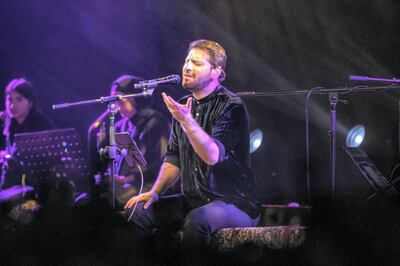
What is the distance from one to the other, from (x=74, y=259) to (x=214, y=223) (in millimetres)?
805

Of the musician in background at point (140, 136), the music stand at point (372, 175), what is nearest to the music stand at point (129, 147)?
the musician in background at point (140, 136)

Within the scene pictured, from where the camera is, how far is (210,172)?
11.4 ft

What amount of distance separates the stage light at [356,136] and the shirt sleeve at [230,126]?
1985 mm

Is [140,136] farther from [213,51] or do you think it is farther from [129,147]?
[213,51]

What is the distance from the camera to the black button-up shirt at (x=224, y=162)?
344cm

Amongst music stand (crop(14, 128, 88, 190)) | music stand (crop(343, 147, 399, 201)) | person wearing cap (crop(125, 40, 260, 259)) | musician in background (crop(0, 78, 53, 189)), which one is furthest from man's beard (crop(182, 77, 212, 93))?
musician in background (crop(0, 78, 53, 189))

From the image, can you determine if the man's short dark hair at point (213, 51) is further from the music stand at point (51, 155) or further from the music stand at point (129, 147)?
the music stand at point (51, 155)

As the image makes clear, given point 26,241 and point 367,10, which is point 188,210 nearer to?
point 26,241

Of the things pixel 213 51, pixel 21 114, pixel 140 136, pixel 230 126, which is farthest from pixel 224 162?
pixel 21 114

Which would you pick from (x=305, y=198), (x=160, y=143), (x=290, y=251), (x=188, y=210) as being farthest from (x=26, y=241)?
(x=305, y=198)

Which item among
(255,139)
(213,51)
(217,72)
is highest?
(213,51)

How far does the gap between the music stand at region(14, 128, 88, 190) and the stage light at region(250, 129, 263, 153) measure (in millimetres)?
1772

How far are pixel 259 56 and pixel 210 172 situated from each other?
2711mm

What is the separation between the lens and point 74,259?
2.99 m
